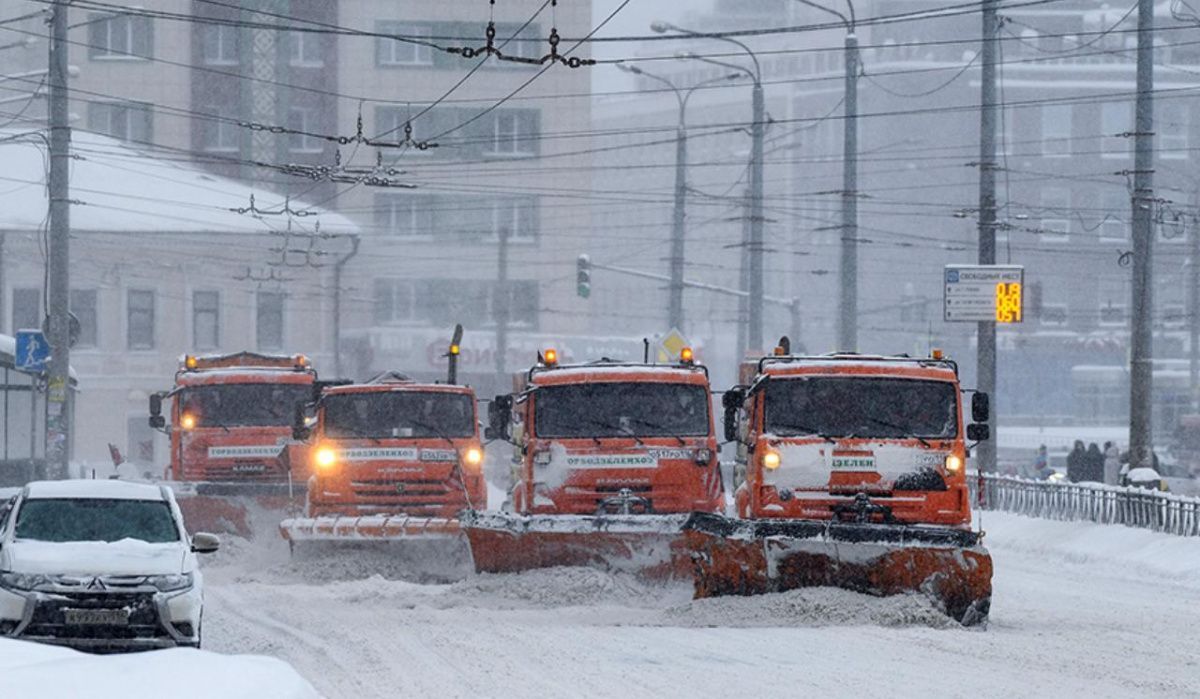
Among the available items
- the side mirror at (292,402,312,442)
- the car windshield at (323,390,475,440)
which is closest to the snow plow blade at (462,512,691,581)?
the car windshield at (323,390,475,440)

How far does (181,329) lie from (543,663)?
175 feet

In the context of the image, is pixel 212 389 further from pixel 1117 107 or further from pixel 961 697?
pixel 1117 107

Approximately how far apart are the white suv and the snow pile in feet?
14.8

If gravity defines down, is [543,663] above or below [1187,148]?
below

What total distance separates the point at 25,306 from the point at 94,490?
49024 mm

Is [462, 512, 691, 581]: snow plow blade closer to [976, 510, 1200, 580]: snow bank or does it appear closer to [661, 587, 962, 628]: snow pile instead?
[661, 587, 962, 628]: snow pile

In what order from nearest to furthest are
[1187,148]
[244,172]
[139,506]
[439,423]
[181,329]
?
1. [139,506]
2. [439,423]
3. [181,329]
4. [244,172]
5. [1187,148]

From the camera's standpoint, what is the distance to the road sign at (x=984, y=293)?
35.8m

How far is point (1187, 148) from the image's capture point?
108 meters

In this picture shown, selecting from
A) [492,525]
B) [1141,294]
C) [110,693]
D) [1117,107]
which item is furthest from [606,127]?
[110,693]

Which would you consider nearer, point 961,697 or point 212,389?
point 961,697

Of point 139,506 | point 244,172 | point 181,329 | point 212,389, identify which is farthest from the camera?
point 244,172

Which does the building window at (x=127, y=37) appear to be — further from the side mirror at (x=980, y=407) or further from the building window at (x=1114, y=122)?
the side mirror at (x=980, y=407)

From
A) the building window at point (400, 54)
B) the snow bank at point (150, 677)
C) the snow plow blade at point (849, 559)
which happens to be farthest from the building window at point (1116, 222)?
the snow bank at point (150, 677)
